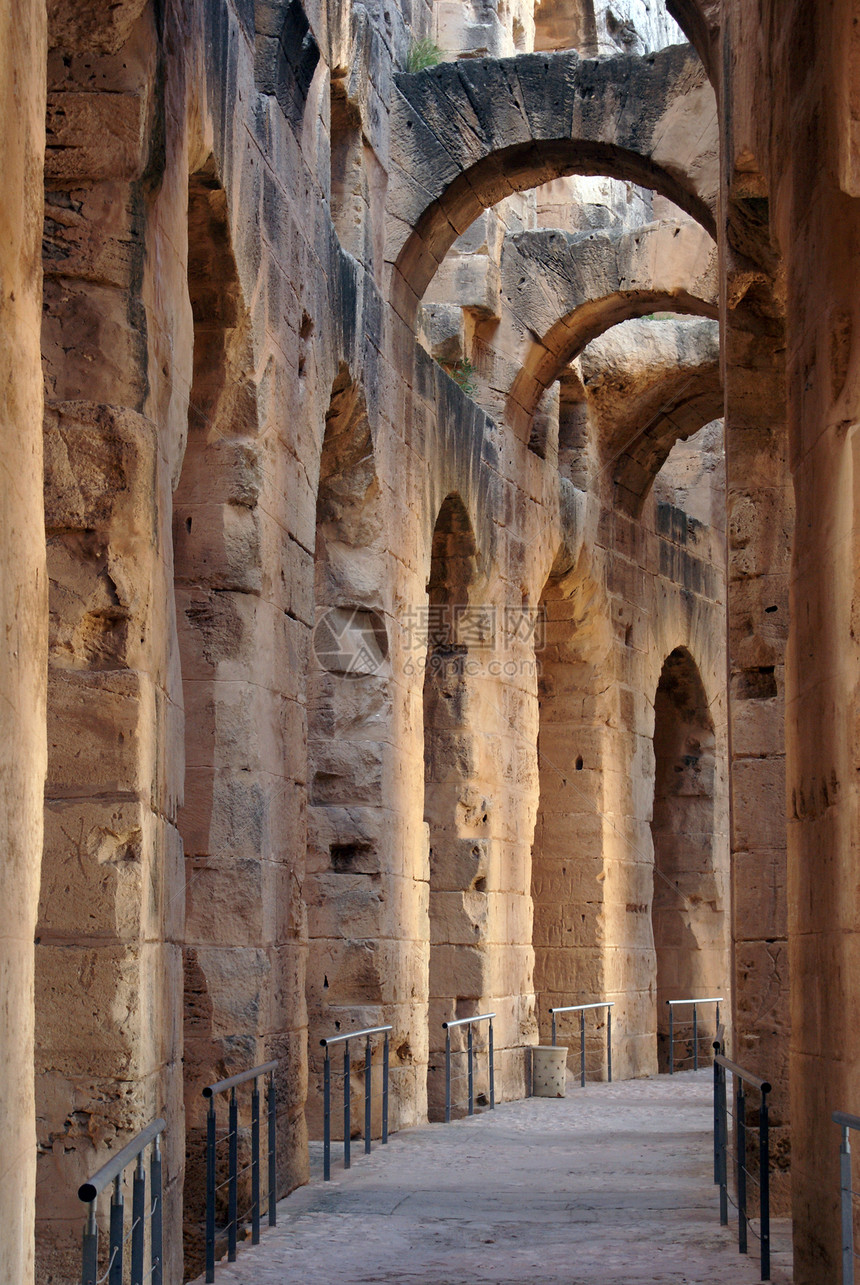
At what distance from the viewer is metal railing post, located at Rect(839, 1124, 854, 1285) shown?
401cm

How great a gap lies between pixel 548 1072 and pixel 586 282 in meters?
6.82

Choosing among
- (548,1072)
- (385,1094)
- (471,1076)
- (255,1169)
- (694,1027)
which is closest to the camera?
(255,1169)

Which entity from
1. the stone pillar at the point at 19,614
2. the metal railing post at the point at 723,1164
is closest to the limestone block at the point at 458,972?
the metal railing post at the point at 723,1164

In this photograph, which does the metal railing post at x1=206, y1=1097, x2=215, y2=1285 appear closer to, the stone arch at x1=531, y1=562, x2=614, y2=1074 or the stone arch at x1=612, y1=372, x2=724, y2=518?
the stone arch at x1=531, y1=562, x2=614, y2=1074

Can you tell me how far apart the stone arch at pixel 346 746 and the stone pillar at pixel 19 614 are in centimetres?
673

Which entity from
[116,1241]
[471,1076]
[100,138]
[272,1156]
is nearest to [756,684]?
[272,1156]

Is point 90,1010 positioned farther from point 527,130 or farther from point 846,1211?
point 527,130

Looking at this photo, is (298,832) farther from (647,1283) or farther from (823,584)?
(823,584)

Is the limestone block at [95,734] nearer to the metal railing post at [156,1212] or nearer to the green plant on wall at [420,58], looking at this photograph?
the metal railing post at [156,1212]

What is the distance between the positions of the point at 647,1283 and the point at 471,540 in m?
7.61

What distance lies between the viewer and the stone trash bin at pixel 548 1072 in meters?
13.1

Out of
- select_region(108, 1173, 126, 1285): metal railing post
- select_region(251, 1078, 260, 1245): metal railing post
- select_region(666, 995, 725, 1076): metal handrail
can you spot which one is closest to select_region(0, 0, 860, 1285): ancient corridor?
select_region(108, 1173, 126, 1285): metal railing post

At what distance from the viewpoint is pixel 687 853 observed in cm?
1864

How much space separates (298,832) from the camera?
8352mm
